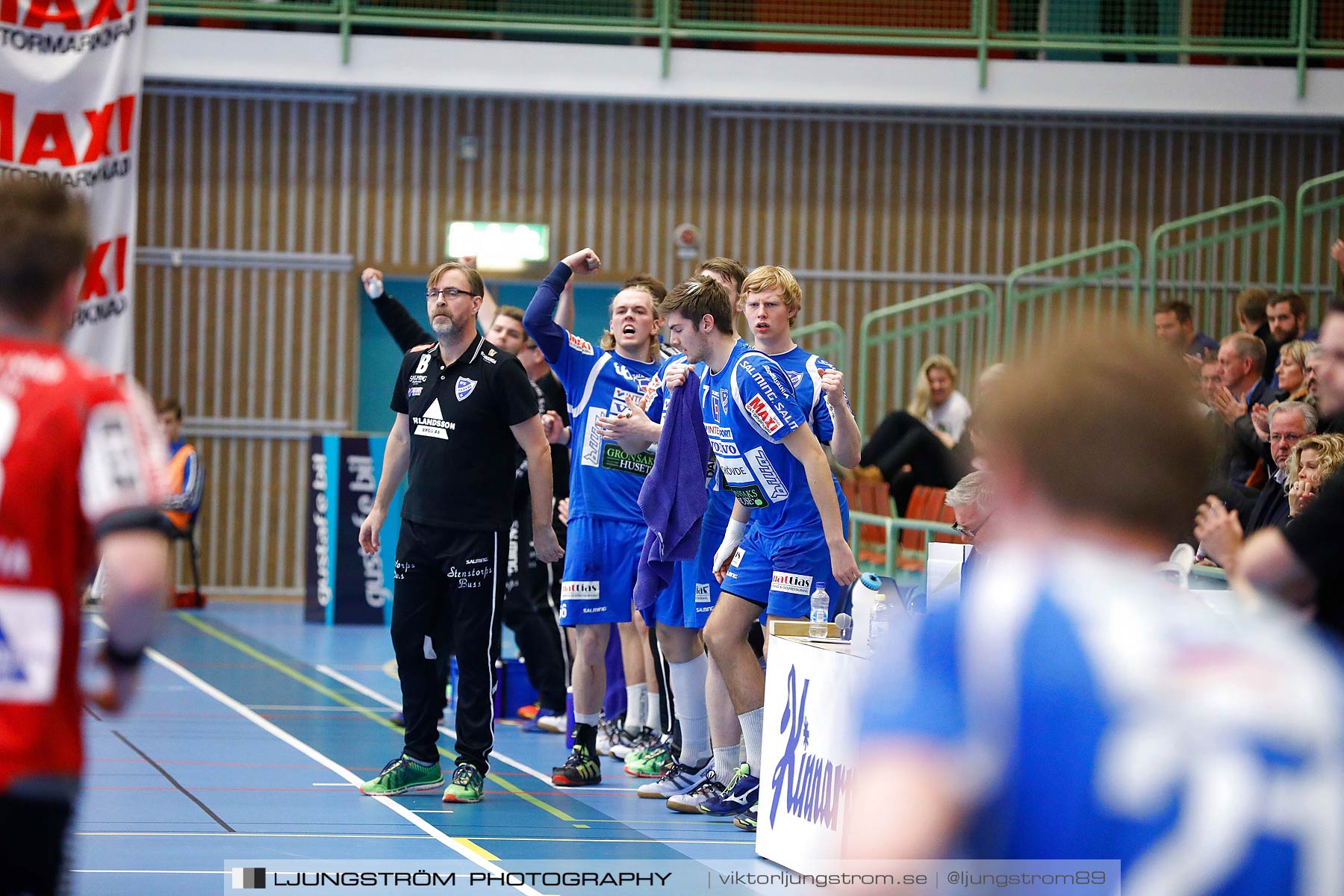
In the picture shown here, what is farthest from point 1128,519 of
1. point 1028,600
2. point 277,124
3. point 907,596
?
point 277,124

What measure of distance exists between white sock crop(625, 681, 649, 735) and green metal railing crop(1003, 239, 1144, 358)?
6152mm

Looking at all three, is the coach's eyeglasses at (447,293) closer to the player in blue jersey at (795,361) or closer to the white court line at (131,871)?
the player in blue jersey at (795,361)

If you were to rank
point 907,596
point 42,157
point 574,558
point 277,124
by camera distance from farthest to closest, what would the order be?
point 277,124, point 42,157, point 574,558, point 907,596

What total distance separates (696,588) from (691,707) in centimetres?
61

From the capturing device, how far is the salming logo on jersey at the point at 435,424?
251 inches

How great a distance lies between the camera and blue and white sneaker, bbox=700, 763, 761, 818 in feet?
20.7

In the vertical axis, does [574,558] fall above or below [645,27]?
below

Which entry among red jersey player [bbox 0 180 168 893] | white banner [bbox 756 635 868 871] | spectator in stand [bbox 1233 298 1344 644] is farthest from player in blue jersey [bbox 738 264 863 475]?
red jersey player [bbox 0 180 168 893]

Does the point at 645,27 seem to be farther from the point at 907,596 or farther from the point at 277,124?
the point at 907,596

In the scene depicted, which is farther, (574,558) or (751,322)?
(574,558)

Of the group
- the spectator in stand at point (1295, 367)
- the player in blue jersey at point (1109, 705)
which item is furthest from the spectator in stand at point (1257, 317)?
the player in blue jersey at point (1109, 705)

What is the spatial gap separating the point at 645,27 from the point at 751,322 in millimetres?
9032

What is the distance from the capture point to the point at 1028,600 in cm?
142

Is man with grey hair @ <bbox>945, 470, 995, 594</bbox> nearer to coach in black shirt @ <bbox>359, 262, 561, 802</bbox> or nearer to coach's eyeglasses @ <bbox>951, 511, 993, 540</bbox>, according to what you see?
coach's eyeglasses @ <bbox>951, 511, 993, 540</bbox>
